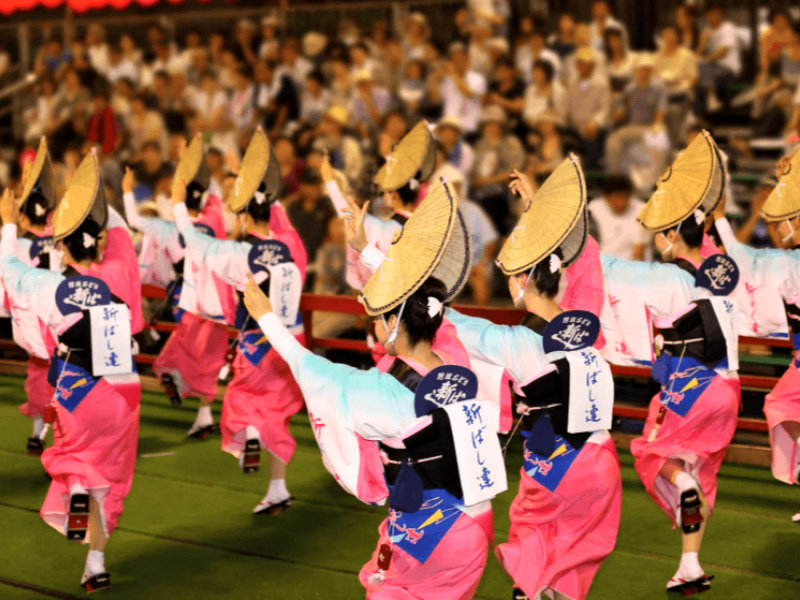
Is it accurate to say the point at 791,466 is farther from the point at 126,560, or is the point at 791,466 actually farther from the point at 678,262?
the point at 126,560

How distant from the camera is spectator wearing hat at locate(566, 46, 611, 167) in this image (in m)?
10.3

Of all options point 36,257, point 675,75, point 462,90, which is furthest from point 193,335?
point 675,75

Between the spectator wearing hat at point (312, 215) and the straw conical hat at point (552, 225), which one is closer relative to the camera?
the straw conical hat at point (552, 225)

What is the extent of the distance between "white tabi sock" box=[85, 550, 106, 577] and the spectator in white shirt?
15.6 feet

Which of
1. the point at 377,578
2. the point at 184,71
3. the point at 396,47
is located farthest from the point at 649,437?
the point at 184,71

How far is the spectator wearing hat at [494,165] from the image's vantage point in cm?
1021

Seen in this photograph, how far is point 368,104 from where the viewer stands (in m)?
11.2

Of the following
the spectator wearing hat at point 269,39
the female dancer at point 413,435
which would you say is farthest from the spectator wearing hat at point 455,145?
the female dancer at point 413,435

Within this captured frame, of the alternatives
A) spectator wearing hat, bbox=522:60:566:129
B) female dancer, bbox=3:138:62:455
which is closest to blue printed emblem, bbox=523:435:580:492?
female dancer, bbox=3:138:62:455

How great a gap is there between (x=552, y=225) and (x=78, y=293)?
1.99 m

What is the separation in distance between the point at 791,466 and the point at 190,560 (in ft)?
9.08

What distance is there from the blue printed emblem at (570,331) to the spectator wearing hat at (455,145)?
6.10m

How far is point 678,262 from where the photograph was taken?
5.06 metres

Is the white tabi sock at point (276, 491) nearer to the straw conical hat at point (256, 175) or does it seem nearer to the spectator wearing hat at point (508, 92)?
the straw conical hat at point (256, 175)
